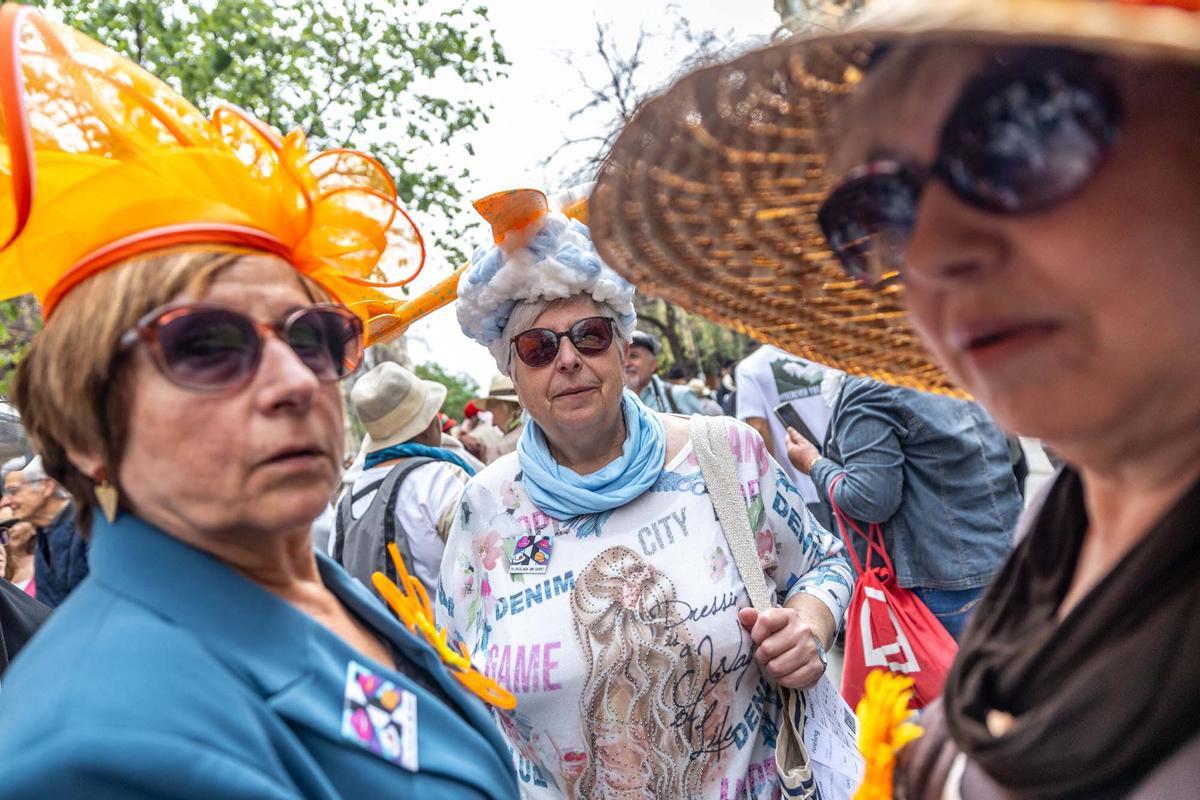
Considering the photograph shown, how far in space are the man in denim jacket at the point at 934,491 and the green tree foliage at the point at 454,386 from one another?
42908 mm

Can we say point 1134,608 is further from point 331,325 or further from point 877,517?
point 877,517

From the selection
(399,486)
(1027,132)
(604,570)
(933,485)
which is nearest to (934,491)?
(933,485)

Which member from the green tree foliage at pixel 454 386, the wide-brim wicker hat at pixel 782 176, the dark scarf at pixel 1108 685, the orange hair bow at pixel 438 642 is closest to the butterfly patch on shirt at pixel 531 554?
the orange hair bow at pixel 438 642

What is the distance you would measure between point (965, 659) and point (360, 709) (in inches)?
33.8

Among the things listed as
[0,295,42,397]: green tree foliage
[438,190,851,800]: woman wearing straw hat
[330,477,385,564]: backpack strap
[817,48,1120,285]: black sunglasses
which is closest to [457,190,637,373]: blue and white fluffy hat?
[438,190,851,800]: woman wearing straw hat

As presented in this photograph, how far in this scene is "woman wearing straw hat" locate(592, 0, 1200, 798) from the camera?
76 centimetres

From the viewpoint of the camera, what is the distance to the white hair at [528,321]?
2557mm

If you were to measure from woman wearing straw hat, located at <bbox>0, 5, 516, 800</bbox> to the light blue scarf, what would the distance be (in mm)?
916

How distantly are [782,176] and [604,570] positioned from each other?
1375 millimetres

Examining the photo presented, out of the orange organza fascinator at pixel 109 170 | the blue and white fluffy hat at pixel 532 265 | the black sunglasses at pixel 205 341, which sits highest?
the orange organza fascinator at pixel 109 170

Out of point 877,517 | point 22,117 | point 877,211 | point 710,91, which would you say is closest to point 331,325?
point 22,117

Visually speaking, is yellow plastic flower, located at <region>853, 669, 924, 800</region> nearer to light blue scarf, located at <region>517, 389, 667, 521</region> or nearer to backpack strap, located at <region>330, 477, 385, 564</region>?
light blue scarf, located at <region>517, 389, 667, 521</region>

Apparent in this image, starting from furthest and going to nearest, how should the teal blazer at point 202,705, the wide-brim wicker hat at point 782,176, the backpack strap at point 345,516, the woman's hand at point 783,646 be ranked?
the backpack strap at point 345,516 → the woman's hand at point 783,646 → the teal blazer at point 202,705 → the wide-brim wicker hat at point 782,176

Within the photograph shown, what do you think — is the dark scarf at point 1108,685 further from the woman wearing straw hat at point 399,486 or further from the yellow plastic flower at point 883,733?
the woman wearing straw hat at point 399,486
